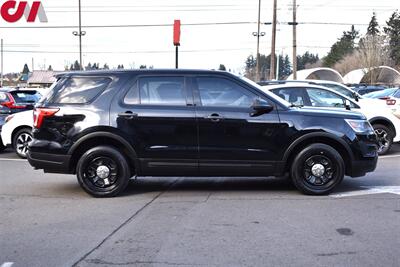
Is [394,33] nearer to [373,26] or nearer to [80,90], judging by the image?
[373,26]

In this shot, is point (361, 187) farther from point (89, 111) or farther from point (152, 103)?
point (89, 111)

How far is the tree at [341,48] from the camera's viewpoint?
105 metres

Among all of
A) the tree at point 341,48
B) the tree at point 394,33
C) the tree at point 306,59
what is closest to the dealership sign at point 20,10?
the tree at point 394,33

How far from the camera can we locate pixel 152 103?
753 cm

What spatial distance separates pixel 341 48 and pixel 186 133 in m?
106

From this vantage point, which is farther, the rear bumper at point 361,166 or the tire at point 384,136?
the tire at point 384,136

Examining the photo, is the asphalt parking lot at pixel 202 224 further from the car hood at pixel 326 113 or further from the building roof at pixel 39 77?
the building roof at pixel 39 77

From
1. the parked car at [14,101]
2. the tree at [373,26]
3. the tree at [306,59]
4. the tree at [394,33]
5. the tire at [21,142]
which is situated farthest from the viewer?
the tree at [306,59]

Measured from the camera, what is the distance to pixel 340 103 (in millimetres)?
11617

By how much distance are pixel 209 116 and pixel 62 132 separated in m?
2.16

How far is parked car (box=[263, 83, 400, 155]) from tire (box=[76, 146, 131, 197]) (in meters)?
4.77

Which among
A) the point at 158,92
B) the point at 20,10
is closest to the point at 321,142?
the point at 158,92

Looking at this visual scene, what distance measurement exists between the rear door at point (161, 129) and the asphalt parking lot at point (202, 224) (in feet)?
1.78

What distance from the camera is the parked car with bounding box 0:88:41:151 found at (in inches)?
527
